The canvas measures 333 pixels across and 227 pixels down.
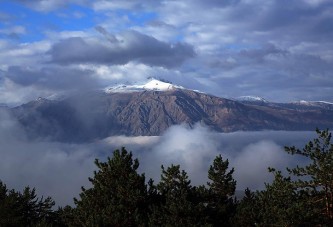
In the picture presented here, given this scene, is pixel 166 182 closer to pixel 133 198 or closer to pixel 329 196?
pixel 133 198

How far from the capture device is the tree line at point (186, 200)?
47.2 metres

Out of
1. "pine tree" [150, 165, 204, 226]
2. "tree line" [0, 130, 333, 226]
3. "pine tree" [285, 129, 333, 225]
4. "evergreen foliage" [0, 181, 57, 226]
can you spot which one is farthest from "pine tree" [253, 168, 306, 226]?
"evergreen foliage" [0, 181, 57, 226]

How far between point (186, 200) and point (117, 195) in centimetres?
1192

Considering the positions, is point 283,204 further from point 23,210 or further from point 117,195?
point 23,210

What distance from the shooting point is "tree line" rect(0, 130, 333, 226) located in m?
47.2

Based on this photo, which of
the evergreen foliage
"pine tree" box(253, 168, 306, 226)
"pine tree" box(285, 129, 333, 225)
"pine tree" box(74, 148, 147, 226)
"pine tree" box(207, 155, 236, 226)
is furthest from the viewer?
"pine tree" box(207, 155, 236, 226)

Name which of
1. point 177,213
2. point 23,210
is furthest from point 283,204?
point 23,210

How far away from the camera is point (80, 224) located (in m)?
65.0

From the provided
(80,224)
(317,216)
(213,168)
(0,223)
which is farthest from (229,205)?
(0,223)

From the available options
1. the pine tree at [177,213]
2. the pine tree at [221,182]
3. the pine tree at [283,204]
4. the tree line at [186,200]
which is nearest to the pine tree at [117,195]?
the tree line at [186,200]

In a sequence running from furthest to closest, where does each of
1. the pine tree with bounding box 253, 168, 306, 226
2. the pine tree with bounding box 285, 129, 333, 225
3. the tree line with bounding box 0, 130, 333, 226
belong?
the tree line with bounding box 0, 130, 333, 226 < the pine tree with bounding box 285, 129, 333, 225 < the pine tree with bounding box 253, 168, 306, 226

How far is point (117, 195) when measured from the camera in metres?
64.8

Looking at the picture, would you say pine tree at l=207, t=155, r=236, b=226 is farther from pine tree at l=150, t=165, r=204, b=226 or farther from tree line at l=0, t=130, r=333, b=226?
pine tree at l=150, t=165, r=204, b=226

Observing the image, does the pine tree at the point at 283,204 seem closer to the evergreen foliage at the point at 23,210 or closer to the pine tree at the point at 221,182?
the pine tree at the point at 221,182
